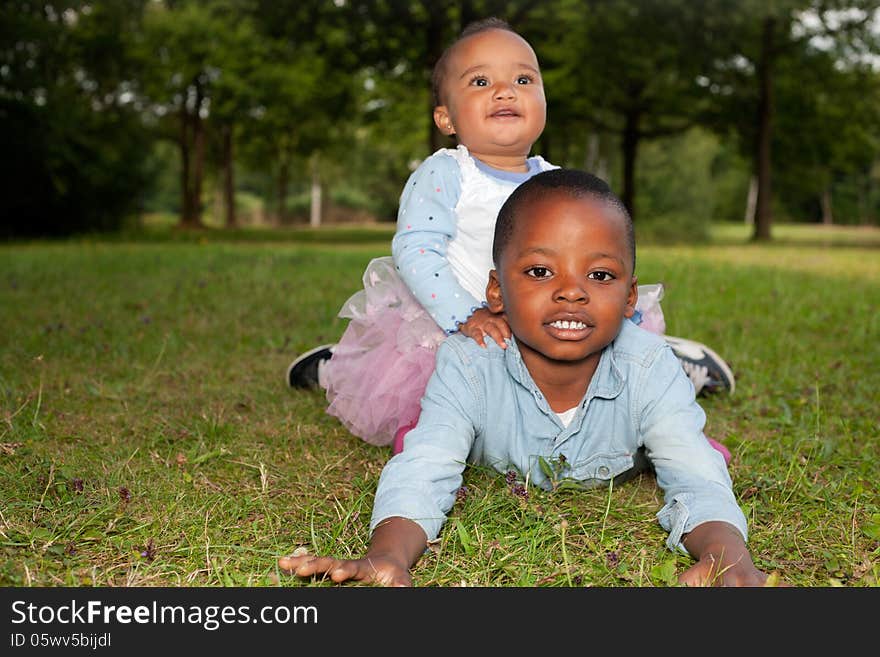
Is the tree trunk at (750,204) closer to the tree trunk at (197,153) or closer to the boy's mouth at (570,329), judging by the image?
the tree trunk at (197,153)

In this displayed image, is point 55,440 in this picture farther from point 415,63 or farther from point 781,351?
point 415,63

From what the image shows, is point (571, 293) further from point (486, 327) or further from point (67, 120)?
point (67, 120)

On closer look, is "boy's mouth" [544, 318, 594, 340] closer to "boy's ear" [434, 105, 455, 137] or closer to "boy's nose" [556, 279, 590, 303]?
"boy's nose" [556, 279, 590, 303]

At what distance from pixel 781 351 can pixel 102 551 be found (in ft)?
14.4

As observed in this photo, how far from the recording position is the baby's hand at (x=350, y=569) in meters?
2.04

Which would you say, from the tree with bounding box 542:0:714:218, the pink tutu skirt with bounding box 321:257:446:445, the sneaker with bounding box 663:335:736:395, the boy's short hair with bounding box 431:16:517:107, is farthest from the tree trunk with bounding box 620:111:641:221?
the pink tutu skirt with bounding box 321:257:446:445

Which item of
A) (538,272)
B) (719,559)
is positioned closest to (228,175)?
(538,272)

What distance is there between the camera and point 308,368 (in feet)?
14.2

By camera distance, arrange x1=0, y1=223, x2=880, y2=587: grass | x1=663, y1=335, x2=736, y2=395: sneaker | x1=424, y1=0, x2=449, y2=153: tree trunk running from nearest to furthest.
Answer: x1=0, y1=223, x2=880, y2=587: grass → x1=663, y1=335, x2=736, y2=395: sneaker → x1=424, y1=0, x2=449, y2=153: tree trunk

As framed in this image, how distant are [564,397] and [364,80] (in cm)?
2566

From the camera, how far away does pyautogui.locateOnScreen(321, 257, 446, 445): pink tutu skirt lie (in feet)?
10.5

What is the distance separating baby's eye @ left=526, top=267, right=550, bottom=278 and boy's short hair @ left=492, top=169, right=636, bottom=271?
13 cm

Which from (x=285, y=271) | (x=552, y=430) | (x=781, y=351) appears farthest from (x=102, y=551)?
(x=285, y=271)
